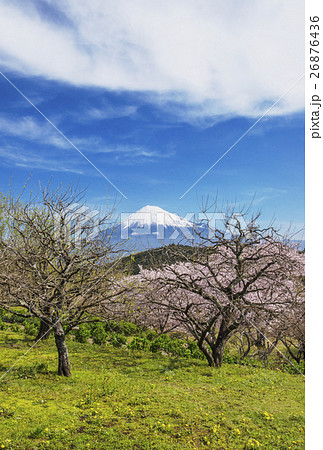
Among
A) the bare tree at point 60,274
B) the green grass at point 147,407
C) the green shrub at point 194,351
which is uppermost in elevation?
the bare tree at point 60,274

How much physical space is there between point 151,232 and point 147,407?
286 inches

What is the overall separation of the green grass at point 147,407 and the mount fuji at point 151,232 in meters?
4.31

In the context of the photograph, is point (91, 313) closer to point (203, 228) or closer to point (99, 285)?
point (99, 285)

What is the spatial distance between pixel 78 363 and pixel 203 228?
256 inches

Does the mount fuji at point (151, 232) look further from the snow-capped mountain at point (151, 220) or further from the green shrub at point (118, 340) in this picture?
the green shrub at point (118, 340)

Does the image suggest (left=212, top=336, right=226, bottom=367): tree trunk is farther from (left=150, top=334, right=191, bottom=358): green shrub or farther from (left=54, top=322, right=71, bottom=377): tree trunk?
(left=54, top=322, right=71, bottom=377): tree trunk

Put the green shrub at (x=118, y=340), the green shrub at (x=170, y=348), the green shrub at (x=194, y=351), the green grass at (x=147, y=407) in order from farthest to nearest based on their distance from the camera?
1. the green shrub at (x=118, y=340)
2. the green shrub at (x=170, y=348)
3. the green shrub at (x=194, y=351)
4. the green grass at (x=147, y=407)

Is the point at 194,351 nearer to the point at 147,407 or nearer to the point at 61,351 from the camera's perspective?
the point at 61,351

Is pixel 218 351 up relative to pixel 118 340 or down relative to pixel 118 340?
up

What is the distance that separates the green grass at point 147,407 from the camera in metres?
5.45

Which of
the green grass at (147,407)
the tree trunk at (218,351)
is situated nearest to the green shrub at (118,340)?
the green grass at (147,407)

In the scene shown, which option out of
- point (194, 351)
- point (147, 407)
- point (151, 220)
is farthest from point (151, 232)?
point (147, 407)

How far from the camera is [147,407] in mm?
6785
